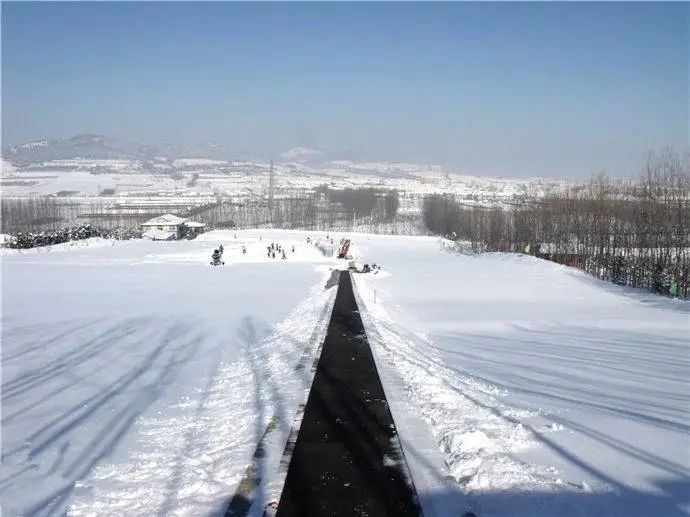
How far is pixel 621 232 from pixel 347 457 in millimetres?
35414

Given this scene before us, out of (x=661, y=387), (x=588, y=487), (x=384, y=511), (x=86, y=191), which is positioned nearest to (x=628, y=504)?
(x=588, y=487)

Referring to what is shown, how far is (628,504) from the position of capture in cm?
438

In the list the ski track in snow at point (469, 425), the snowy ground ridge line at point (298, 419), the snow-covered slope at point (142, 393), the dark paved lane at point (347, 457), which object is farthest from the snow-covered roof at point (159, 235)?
the dark paved lane at point (347, 457)

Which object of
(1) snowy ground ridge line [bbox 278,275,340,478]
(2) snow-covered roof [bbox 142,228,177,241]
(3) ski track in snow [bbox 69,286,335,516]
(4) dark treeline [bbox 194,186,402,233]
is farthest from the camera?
(4) dark treeline [bbox 194,186,402,233]

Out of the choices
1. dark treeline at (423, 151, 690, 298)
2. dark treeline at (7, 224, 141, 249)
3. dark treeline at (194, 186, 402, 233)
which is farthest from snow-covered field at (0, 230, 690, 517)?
dark treeline at (194, 186, 402, 233)

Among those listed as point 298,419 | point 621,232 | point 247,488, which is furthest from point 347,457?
point 621,232

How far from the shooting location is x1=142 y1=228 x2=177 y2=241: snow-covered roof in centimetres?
6950

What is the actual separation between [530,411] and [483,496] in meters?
2.38

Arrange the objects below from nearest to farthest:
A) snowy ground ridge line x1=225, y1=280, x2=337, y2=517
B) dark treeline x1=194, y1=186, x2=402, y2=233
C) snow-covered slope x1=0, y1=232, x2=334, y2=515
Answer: snowy ground ridge line x1=225, y1=280, x2=337, y2=517, snow-covered slope x1=0, y1=232, x2=334, y2=515, dark treeline x1=194, y1=186, x2=402, y2=233

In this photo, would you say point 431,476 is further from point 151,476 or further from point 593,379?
point 593,379

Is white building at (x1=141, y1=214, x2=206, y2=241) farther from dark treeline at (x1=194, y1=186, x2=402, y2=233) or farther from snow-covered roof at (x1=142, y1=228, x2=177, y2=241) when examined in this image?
dark treeline at (x1=194, y1=186, x2=402, y2=233)

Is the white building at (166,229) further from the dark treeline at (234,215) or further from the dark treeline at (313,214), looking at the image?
the dark treeline at (313,214)

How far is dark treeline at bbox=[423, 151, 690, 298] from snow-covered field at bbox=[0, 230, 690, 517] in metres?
13.1

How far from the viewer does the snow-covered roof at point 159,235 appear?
228ft
